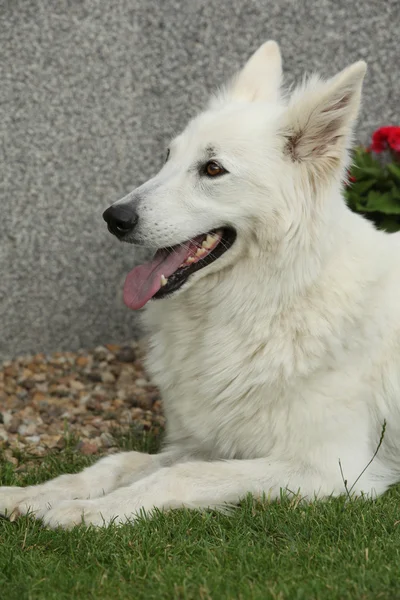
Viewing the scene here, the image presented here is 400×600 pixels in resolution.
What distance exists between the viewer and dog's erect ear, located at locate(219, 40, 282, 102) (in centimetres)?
425

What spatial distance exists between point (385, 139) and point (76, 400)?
8.87ft

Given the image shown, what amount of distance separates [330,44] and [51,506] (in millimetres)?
3886

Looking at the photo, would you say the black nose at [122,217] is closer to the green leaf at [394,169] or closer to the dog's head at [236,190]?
the dog's head at [236,190]

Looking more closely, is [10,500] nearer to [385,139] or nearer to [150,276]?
[150,276]

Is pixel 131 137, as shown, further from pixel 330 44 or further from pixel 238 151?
pixel 238 151

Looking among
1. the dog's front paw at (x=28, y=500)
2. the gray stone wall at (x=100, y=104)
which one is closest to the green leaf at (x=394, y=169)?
the gray stone wall at (x=100, y=104)

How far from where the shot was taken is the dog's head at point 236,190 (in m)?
3.65

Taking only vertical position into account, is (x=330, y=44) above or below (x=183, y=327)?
above

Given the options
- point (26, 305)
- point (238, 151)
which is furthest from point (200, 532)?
point (26, 305)

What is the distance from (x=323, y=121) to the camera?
11.9ft

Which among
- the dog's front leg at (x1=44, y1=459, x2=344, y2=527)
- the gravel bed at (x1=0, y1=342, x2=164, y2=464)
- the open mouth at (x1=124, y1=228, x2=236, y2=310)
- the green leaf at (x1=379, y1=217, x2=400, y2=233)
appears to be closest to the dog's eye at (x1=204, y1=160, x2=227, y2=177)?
the open mouth at (x1=124, y1=228, x2=236, y2=310)

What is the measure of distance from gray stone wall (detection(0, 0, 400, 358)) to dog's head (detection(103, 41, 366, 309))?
2.24 meters

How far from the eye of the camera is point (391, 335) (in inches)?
160

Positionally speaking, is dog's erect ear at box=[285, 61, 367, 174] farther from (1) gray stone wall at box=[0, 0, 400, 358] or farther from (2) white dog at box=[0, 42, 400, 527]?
(1) gray stone wall at box=[0, 0, 400, 358]
